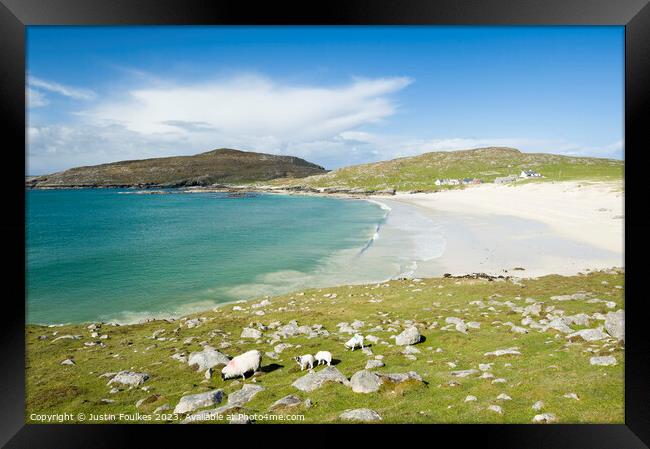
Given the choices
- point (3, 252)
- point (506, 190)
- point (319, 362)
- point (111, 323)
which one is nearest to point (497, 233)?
point (319, 362)

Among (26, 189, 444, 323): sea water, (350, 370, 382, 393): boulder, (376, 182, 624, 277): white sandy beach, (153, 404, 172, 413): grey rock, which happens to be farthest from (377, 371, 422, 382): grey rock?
(26, 189, 444, 323): sea water

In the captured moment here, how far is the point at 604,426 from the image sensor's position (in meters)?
4.95

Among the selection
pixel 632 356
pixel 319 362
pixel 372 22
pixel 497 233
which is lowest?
pixel 319 362

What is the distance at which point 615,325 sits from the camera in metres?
6.02

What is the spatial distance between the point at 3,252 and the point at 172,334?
4155 millimetres

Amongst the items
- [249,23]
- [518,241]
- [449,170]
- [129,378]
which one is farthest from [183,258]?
[449,170]

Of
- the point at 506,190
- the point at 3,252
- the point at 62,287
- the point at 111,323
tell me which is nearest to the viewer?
the point at 3,252

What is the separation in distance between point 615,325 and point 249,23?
7.89 metres

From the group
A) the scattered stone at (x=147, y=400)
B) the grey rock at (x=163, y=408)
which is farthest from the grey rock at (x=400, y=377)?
the scattered stone at (x=147, y=400)

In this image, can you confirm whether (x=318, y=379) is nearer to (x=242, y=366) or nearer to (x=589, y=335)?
(x=242, y=366)

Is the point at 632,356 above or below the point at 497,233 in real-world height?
below

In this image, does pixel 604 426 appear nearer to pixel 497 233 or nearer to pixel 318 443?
pixel 318 443

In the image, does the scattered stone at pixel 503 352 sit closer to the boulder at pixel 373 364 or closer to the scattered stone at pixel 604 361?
the scattered stone at pixel 604 361

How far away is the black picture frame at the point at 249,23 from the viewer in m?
5.10
